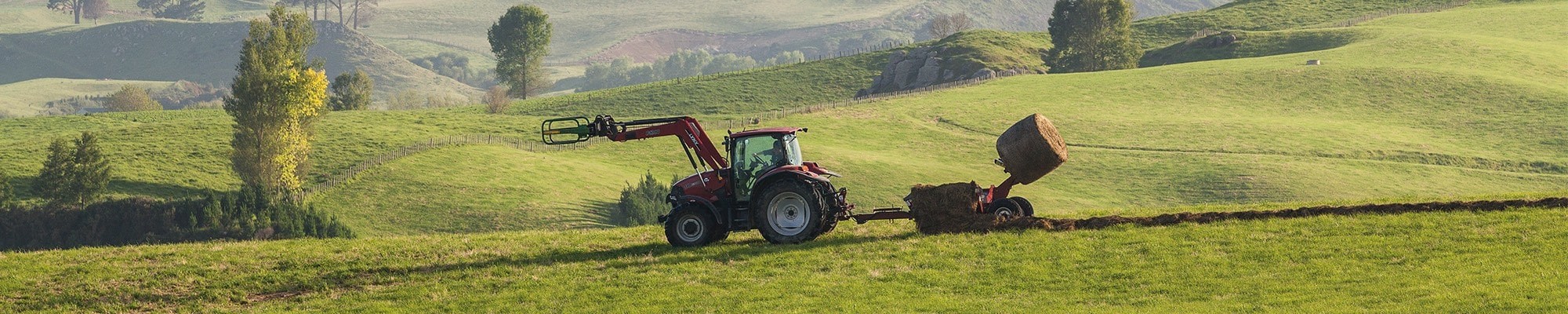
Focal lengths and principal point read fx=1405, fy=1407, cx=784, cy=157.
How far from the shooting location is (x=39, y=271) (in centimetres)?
2595

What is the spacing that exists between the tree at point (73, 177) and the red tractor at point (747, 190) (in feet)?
177

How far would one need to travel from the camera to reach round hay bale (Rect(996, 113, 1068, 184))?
27.6 meters

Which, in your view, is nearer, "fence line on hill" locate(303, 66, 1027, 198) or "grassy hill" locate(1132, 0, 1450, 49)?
"fence line on hill" locate(303, 66, 1027, 198)

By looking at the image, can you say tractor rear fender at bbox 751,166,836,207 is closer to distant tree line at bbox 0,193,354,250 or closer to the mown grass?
the mown grass

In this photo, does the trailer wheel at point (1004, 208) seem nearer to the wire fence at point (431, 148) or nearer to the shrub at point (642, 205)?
the shrub at point (642, 205)

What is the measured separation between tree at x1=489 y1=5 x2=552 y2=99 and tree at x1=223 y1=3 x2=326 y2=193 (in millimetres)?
81638

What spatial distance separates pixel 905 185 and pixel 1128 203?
1224 centimetres

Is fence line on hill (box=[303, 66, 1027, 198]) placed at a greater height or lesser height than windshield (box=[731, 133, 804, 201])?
lesser

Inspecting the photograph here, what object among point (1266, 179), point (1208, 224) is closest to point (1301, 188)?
point (1266, 179)

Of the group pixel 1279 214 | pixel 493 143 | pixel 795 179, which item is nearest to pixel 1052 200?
pixel 493 143

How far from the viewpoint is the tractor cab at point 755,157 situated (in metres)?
27.1

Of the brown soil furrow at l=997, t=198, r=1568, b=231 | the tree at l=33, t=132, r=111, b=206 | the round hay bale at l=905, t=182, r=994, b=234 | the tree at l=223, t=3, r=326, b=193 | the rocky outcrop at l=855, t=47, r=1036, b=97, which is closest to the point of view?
the brown soil furrow at l=997, t=198, r=1568, b=231

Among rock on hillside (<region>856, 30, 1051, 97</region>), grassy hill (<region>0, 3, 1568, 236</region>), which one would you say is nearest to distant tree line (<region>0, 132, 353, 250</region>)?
grassy hill (<region>0, 3, 1568, 236</region>)

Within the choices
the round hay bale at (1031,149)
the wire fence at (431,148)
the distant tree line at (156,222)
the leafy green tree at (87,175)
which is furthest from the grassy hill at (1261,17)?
the round hay bale at (1031,149)
